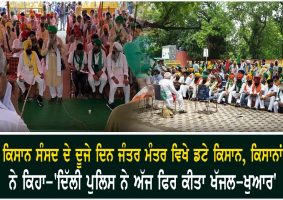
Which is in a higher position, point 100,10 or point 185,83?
point 100,10

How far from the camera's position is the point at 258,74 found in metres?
6.30

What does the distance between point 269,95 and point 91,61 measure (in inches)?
90.1

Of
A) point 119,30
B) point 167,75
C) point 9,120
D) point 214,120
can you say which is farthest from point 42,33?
point 9,120

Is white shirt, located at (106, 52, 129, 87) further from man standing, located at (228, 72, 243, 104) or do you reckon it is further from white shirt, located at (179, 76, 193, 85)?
man standing, located at (228, 72, 243, 104)

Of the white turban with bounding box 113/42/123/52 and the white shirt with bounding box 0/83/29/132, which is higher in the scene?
the white turban with bounding box 113/42/123/52

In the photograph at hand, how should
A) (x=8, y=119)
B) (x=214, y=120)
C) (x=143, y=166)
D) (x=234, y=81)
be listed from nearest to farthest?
1. (x=8, y=119)
2. (x=143, y=166)
3. (x=214, y=120)
4. (x=234, y=81)

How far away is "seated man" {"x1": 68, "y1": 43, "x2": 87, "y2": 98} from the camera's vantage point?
6047mm

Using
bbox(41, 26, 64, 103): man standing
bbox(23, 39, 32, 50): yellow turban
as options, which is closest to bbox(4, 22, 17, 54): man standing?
bbox(23, 39, 32, 50): yellow turban

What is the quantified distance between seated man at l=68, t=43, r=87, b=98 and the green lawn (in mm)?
171

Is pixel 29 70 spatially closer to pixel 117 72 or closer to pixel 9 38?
pixel 9 38

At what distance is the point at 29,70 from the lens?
5992 millimetres

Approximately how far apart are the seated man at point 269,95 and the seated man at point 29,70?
2.78m

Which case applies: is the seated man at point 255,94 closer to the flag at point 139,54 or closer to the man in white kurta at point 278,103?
the man in white kurta at point 278,103

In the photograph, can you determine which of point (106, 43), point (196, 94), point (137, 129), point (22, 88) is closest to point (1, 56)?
point (22, 88)
